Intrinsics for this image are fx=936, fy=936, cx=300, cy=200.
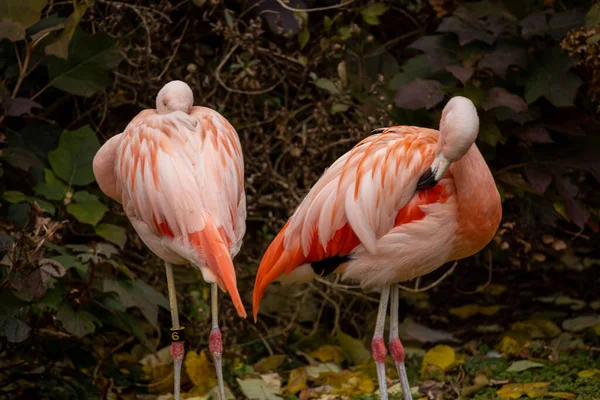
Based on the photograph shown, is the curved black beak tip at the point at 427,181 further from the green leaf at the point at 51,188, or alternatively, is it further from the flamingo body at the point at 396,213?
the green leaf at the point at 51,188

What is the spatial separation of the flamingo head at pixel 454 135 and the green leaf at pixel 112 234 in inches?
74.7

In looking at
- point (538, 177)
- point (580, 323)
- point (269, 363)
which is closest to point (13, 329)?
point (269, 363)

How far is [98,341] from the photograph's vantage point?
214 inches

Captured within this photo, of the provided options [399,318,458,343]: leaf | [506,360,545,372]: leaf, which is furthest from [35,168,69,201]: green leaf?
[506,360,545,372]: leaf

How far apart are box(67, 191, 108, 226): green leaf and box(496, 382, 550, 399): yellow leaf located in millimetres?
2233

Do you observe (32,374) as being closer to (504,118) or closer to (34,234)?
(34,234)

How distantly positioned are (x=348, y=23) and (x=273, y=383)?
226 cm

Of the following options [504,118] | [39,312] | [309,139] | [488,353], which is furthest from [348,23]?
[39,312]

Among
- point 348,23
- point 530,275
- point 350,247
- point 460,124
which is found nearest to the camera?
point 460,124

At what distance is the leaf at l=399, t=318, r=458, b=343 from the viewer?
5527 millimetres

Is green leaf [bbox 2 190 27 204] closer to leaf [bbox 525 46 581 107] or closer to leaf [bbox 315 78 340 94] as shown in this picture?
leaf [bbox 315 78 340 94]

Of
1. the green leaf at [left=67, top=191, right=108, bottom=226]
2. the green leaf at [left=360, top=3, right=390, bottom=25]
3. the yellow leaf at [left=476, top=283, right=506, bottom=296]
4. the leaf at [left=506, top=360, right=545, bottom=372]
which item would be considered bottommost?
the yellow leaf at [left=476, top=283, right=506, bottom=296]

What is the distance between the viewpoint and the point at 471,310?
20.7 ft

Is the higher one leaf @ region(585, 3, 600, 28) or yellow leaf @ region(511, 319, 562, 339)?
leaf @ region(585, 3, 600, 28)
